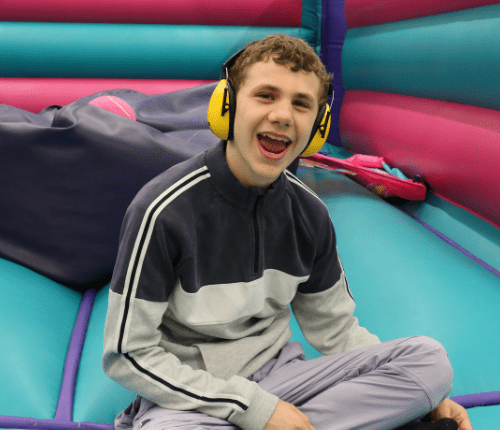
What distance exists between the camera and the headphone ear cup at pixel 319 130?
743mm

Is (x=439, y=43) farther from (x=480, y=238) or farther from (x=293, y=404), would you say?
(x=293, y=404)

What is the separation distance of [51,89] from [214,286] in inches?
62.3

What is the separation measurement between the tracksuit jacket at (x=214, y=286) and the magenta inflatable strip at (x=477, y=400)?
18 centimetres

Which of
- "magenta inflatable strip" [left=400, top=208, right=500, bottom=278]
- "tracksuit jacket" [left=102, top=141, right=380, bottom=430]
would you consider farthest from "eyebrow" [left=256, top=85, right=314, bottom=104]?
"magenta inflatable strip" [left=400, top=208, right=500, bottom=278]

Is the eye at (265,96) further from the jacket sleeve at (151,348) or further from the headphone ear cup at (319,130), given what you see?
the jacket sleeve at (151,348)

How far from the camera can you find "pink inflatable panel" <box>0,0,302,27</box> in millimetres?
1845

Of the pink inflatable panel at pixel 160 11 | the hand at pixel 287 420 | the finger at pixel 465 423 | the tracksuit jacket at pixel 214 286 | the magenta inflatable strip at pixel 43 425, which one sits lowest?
the magenta inflatable strip at pixel 43 425

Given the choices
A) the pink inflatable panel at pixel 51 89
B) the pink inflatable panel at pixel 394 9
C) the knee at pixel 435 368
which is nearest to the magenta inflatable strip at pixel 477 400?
the knee at pixel 435 368

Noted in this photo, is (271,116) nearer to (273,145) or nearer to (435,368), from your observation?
(273,145)

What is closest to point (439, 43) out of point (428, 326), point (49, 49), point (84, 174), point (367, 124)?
point (367, 124)

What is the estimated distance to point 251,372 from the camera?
763 millimetres

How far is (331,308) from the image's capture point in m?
0.85

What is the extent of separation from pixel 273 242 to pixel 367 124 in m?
1.22

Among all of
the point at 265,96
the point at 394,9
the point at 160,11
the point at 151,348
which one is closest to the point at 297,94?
the point at 265,96
